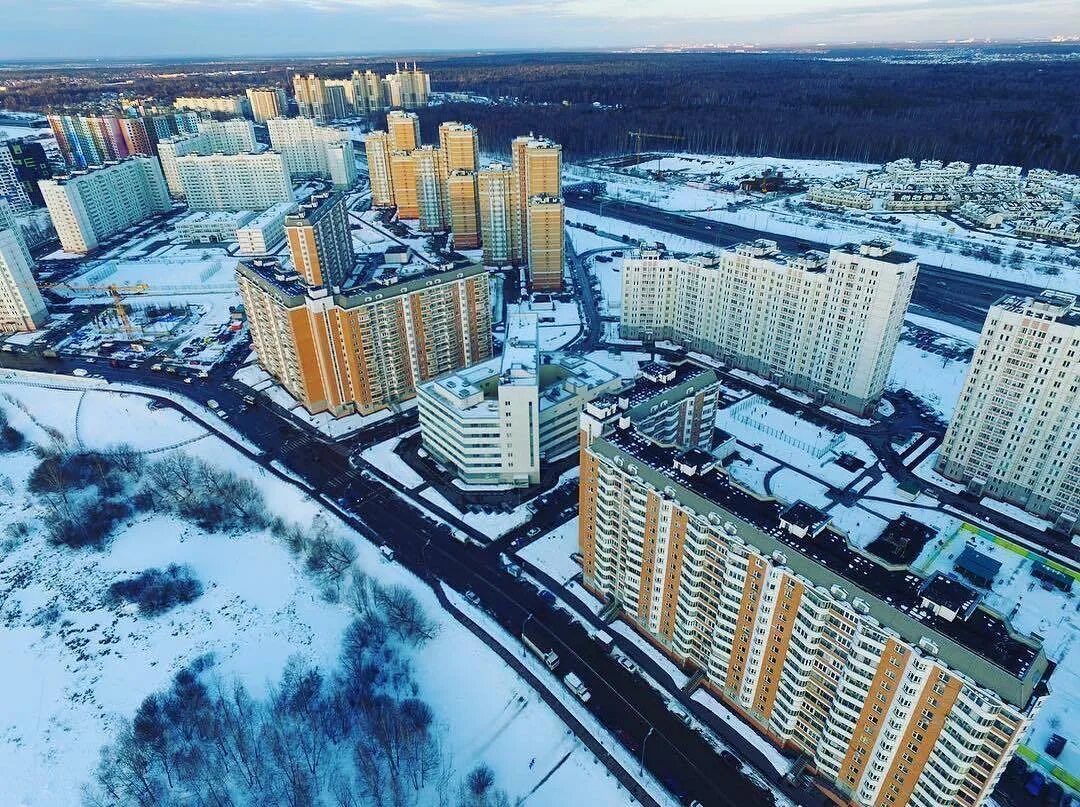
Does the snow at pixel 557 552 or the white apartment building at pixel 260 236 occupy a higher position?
the white apartment building at pixel 260 236

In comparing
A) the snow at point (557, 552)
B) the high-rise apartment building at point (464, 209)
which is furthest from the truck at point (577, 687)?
the high-rise apartment building at point (464, 209)

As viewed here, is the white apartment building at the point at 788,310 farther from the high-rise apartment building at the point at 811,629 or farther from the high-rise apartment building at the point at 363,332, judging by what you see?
the high-rise apartment building at the point at 811,629

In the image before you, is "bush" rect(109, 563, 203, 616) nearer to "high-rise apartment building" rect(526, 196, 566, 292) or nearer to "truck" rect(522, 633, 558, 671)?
"truck" rect(522, 633, 558, 671)

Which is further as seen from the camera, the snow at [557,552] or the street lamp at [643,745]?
the snow at [557,552]

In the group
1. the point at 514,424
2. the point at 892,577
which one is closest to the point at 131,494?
the point at 514,424

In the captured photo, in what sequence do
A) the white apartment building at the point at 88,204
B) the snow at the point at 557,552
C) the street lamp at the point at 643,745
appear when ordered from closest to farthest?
the street lamp at the point at 643,745, the snow at the point at 557,552, the white apartment building at the point at 88,204

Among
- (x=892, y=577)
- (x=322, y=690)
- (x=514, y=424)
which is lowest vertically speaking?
(x=322, y=690)

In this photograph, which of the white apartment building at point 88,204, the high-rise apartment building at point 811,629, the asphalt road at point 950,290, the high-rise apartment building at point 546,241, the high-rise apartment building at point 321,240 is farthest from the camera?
the white apartment building at point 88,204

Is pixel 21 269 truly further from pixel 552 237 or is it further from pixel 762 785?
pixel 762 785
